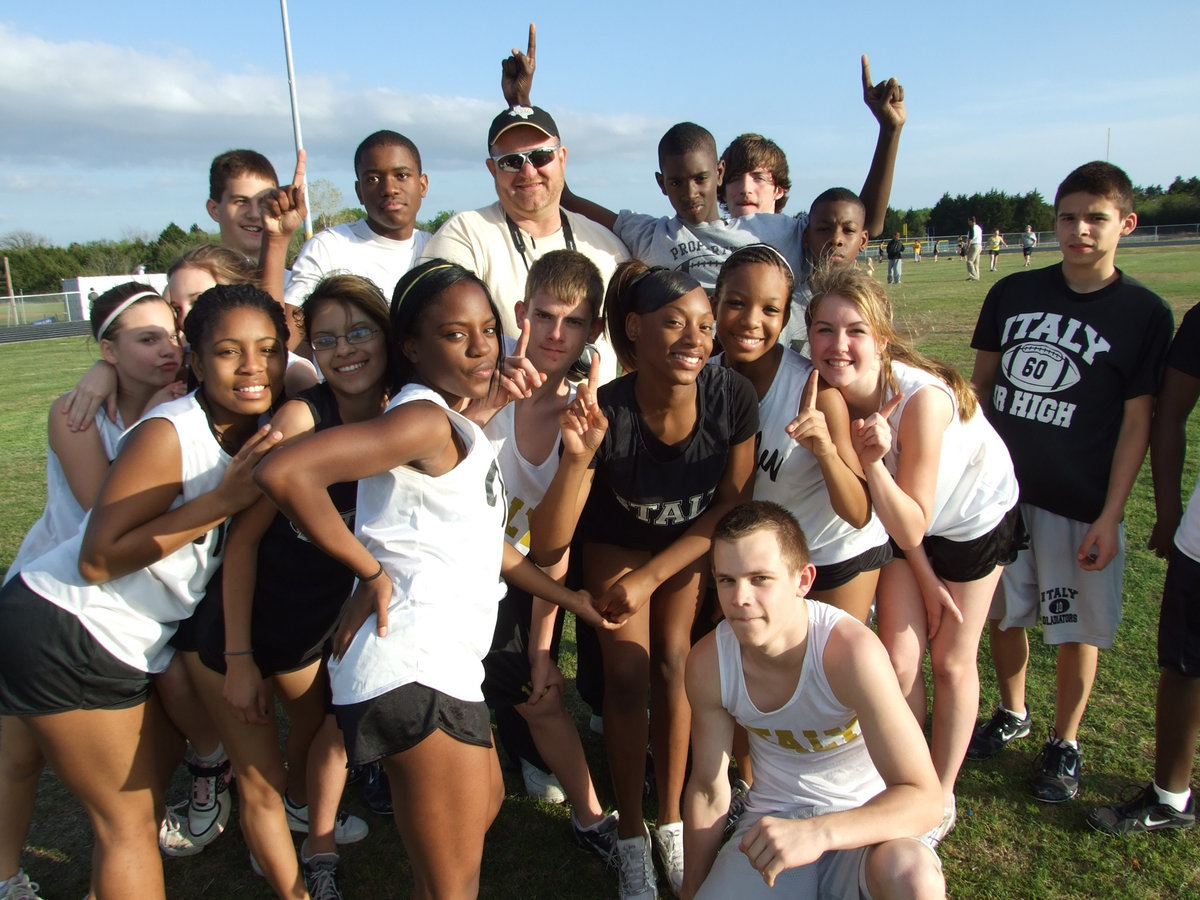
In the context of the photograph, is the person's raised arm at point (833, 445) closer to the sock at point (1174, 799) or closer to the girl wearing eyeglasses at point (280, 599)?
the girl wearing eyeglasses at point (280, 599)

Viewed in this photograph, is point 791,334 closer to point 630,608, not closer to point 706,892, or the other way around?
point 630,608

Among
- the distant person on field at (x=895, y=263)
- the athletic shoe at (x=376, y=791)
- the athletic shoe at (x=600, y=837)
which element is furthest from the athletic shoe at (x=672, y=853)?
the distant person on field at (x=895, y=263)

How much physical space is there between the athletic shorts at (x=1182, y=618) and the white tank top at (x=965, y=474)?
67 centimetres

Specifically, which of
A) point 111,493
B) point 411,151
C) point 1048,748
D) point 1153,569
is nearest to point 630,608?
point 111,493

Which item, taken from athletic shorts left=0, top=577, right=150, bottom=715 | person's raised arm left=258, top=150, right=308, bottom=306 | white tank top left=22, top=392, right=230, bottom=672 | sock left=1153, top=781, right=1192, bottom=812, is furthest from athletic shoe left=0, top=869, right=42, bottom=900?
sock left=1153, top=781, right=1192, bottom=812

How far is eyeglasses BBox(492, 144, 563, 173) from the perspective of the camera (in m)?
3.88

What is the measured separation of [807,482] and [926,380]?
1.91 feet

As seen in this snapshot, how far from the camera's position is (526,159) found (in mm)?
3887

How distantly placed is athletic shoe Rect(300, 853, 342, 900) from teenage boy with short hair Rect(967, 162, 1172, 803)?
9.36 feet

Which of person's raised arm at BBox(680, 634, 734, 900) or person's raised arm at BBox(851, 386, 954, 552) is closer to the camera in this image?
person's raised arm at BBox(680, 634, 734, 900)

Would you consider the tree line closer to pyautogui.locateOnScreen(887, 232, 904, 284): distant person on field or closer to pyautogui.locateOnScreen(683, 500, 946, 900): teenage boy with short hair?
pyautogui.locateOnScreen(887, 232, 904, 284): distant person on field

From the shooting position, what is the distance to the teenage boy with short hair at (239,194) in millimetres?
4676

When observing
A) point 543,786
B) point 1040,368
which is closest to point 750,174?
point 1040,368

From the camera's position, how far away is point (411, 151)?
Result: 447 centimetres
